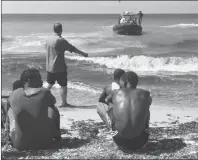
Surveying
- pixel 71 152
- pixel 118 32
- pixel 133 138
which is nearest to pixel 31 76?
pixel 71 152

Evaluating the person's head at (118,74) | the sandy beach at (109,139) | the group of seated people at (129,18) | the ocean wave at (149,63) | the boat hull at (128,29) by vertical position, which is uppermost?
the group of seated people at (129,18)

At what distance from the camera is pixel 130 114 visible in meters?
3.59

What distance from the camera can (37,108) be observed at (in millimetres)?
3520

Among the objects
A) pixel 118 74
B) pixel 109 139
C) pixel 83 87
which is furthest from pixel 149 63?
pixel 109 139

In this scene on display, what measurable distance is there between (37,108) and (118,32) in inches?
1160

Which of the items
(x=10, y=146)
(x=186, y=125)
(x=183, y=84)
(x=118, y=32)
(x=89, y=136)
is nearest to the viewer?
(x=10, y=146)

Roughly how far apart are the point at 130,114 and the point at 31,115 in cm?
97

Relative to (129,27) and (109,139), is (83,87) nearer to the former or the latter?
(109,139)

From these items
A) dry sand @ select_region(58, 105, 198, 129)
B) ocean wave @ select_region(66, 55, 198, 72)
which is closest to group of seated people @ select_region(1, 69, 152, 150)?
dry sand @ select_region(58, 105, 198, 129)

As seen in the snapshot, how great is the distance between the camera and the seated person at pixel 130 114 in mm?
3590

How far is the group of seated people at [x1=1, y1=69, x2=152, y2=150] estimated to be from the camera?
138 inches

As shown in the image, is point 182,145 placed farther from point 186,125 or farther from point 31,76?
point 31,76

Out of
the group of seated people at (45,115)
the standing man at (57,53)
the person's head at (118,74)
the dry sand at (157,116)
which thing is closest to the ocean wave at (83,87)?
the dry sand at (157,116)

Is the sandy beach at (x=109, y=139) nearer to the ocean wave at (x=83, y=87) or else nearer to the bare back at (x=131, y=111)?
the bare back at (x=131, y=111)
